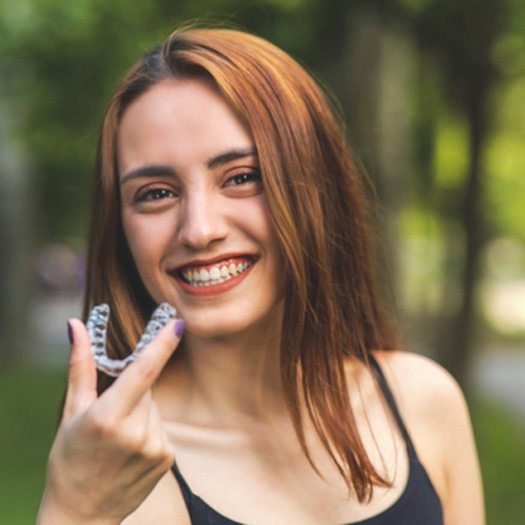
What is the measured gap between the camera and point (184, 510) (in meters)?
2.09

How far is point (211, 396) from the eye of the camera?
92.2 inches

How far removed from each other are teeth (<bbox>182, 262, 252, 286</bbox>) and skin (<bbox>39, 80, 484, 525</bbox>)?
27 mm

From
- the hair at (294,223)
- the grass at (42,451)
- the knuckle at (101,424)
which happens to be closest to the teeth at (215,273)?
the hair at (294,223)

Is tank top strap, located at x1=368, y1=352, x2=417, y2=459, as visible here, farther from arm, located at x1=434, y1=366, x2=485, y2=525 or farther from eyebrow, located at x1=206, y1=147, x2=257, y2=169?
eyebrow, located at x1=206, y1=147, x2=257, y2=169

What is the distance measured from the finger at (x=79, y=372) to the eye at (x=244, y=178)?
0.57m

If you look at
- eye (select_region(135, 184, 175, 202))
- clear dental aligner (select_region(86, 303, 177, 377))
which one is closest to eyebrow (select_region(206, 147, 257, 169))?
eye (select_region(135, 184, 175, 202))

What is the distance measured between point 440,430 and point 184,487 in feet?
2.14

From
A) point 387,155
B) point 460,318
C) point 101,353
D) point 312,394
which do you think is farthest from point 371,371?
point 460,318

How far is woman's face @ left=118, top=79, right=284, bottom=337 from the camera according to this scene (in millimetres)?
2014

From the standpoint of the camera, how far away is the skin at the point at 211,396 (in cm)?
161

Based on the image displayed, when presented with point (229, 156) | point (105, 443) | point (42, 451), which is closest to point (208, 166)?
point (229, 156)

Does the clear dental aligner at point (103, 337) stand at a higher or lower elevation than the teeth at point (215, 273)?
lower

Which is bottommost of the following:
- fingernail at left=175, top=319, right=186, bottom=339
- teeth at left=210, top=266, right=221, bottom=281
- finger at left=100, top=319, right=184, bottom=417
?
finger at left=100, top=319, right=184, bottom=417

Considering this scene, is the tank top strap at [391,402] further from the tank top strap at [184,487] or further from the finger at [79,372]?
the finger at [79,372]
